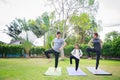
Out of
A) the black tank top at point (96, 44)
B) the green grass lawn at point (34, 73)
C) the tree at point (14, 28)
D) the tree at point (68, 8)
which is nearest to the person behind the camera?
the green grass lawn at point (34, 73)

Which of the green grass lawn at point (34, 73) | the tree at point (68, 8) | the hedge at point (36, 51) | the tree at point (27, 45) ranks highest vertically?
the tree at point (68, 8)

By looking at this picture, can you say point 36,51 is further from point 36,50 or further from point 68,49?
point 68,49

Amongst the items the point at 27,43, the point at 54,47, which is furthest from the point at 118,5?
the point at 27,43

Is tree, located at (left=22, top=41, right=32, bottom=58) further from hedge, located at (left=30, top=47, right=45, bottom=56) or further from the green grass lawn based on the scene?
the green grass lawn

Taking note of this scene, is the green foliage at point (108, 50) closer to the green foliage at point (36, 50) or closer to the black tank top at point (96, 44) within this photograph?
the green foliage at point (36, 50)

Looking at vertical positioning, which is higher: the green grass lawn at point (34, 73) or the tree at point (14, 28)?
Answer: the tree at point (14, 28)

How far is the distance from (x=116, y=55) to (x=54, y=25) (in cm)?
763

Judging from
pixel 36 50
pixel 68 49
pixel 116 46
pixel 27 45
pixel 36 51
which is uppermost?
pixel 27 45

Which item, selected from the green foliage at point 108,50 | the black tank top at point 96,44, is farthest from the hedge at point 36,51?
the black tank top at point 96,44

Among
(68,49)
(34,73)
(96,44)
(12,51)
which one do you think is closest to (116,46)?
(68,49)

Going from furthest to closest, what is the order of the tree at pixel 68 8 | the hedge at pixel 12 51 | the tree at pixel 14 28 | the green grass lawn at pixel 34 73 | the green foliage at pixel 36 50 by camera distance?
1. the tree at pixel 14 28
2. the green foliage at pixel 36 50
3. the hedge at pixel 12 51
4. the tree at pixel 68 8
5. the green grass lawn at pixel 34 73

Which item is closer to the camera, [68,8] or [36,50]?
[68,8]

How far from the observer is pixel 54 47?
7793mm

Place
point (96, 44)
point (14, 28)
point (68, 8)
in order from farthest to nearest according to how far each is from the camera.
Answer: point (14, 28) → point (68, 8) → point (96, 44)
